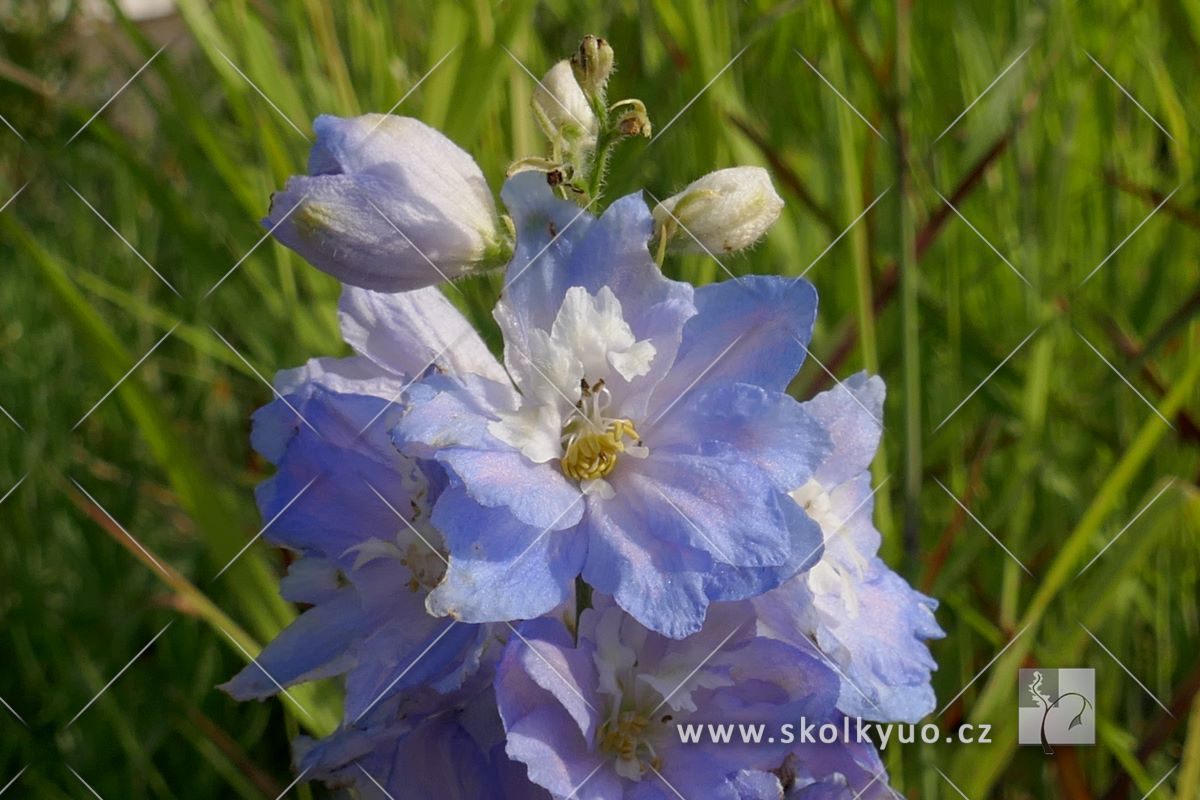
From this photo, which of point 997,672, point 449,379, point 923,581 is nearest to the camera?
point 449,379

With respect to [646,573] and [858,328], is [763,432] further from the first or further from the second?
[858,328]

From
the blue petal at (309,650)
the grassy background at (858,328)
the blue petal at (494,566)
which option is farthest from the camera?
the grassy background at (858,328)

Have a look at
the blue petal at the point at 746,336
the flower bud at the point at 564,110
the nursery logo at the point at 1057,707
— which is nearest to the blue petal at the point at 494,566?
the blue petal at the point at 746,336

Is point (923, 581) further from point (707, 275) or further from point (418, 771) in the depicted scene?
point (418, 771)

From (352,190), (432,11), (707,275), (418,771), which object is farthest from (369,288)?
(432,11)

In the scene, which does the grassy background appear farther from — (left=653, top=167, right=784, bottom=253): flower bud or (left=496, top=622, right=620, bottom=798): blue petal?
(left=496, top=622, right=620, bottom=798): blue petal

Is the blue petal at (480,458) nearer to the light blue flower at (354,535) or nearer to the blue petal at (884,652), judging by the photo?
the light blue flower at (354,535)

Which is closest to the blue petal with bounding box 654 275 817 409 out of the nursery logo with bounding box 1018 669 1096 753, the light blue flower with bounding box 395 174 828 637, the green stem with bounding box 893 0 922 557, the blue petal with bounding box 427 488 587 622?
the light blue flower with bounding box 395 174 828 637
